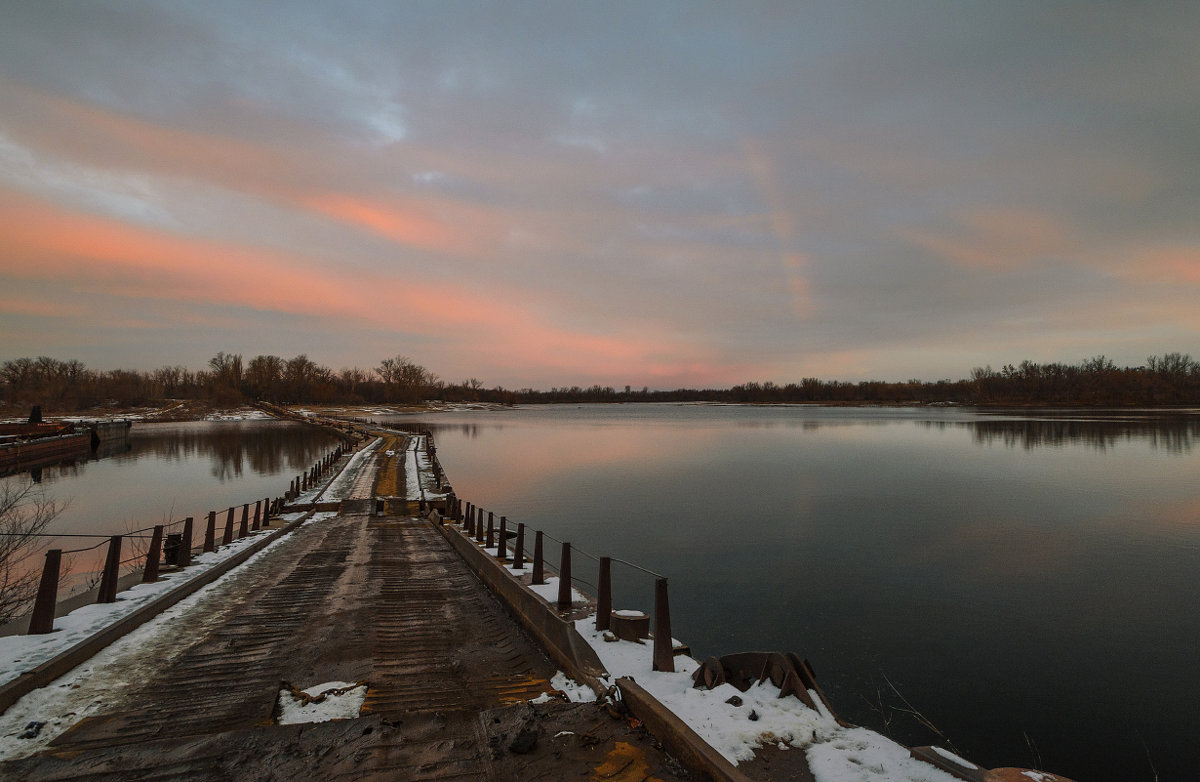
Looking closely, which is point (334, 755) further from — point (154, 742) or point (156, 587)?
point (156, 587)

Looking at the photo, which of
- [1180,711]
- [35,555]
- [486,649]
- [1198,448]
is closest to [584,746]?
[486,649]

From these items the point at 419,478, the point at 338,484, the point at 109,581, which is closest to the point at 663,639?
the point at 109,581

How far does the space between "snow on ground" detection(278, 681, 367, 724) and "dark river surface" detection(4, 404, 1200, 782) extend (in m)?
6.71

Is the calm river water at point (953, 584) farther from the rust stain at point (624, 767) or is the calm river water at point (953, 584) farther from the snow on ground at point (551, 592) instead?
the rust stain at point (624, 767)

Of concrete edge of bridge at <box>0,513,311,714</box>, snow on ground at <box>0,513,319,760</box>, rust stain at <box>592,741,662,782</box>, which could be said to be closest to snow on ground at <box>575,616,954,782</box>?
rust stain at <box>592,741,662,782</box>

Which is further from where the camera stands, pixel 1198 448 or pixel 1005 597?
pixel 1198 448

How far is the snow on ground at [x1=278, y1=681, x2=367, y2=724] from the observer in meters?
5.24

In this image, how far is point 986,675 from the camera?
31.7ft

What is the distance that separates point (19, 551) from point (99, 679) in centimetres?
1735

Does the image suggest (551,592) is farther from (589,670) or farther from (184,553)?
(184,553)

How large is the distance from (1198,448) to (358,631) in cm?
6118

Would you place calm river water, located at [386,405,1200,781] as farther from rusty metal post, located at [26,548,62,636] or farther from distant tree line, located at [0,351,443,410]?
distant tree line, located at [0,351,443,410]

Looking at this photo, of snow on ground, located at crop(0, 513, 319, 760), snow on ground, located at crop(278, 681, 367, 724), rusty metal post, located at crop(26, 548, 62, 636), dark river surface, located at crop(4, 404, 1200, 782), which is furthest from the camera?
dark river surface, located at crop(4, 404, 1200, 782)

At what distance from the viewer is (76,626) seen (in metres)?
7.11
